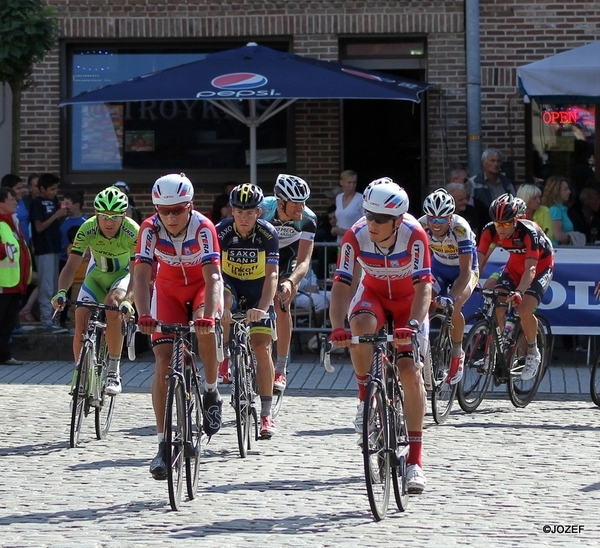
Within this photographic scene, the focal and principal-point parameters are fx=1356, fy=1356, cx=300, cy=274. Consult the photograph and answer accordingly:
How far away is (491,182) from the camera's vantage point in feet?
53.2

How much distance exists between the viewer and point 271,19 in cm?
1814

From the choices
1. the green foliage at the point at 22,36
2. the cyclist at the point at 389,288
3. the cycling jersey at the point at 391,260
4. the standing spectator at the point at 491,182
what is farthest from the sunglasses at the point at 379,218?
the green foliage at the point at 22,36

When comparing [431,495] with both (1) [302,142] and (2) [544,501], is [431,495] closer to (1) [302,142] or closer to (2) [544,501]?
(2) [544,501]

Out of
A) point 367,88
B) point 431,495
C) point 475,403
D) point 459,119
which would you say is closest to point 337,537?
point 431,495

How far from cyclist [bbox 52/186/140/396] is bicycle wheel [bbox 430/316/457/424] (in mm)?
2518

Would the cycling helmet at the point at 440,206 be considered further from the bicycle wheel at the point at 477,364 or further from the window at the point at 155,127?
the window at the point at 155,127

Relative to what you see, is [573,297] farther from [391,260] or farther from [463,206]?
[391,260]

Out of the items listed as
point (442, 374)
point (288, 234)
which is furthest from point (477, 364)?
point (288, 234)

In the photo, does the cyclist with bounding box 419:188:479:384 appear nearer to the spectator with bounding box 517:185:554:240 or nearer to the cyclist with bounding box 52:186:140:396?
the cyclist with bounding box 52:186:140:396

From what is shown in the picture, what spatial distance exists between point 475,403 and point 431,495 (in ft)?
11.6

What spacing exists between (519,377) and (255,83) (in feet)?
17.4

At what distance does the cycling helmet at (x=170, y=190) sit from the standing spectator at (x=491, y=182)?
8.25 metres

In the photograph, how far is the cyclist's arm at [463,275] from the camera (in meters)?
10.8

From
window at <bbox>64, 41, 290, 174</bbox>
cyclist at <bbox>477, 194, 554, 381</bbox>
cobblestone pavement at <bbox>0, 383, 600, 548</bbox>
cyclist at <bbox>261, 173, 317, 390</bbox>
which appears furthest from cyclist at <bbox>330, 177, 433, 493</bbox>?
window at <bbox>64, 41, 290, 174</bbox>
